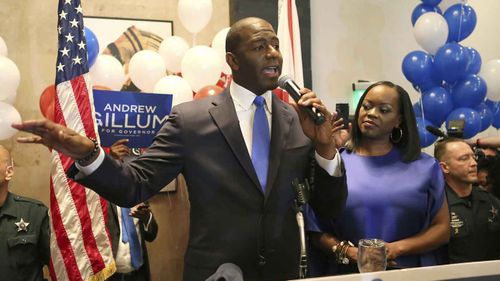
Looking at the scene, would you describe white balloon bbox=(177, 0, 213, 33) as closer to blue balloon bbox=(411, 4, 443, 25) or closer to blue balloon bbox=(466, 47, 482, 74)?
blue balloon bbox=(411, 4, 443, 25)

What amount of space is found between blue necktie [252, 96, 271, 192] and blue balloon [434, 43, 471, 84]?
2942 mm

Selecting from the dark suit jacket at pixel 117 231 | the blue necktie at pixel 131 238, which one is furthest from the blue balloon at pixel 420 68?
the blue necktie at pixel 131 238

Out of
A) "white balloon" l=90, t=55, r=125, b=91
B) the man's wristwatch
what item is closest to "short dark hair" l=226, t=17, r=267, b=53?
the man's wristwatch

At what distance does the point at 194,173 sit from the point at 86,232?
168 cm

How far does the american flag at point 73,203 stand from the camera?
10.3 feet

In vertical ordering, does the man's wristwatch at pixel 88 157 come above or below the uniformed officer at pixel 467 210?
above

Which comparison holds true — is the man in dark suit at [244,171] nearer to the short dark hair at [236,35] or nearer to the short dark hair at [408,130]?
the short dark hair at [236,35]

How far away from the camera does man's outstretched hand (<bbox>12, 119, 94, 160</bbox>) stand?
1379 mm

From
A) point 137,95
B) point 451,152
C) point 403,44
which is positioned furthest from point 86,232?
point 403,44

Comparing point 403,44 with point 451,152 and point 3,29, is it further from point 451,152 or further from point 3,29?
point 3,29

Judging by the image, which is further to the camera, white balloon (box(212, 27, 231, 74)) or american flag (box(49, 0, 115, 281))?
white balloon (box(212, 27, 231, 74))

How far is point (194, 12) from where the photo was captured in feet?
13.3

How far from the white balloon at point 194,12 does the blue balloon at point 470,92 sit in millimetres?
2155

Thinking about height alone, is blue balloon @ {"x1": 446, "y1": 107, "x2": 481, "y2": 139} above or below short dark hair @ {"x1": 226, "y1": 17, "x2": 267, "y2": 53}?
below
